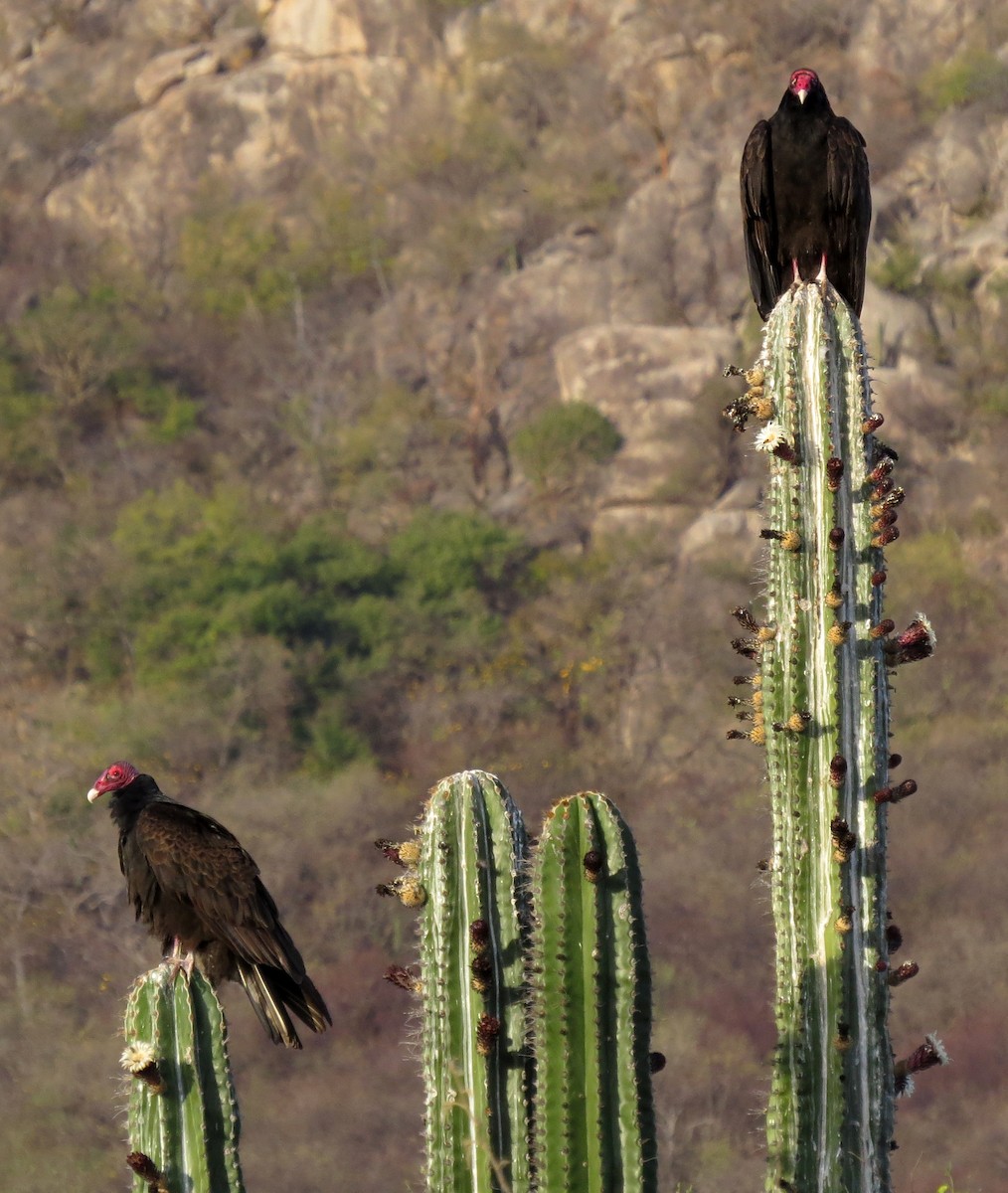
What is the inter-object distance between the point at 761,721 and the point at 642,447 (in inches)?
992

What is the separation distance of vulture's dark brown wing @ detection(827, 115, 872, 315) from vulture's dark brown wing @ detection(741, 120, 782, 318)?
19 centimetres

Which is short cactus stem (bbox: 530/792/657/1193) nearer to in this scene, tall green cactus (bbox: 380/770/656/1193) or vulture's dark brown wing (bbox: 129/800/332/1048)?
tall green cactus (bbox: 380/770/656/1193)

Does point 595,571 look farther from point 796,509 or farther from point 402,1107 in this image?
point 796,509

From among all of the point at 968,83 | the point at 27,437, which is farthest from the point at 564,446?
the point at 968,83

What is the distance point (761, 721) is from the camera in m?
4.48

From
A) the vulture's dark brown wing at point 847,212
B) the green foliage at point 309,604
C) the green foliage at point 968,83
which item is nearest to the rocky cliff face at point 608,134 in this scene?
the green foliage at point 968,83

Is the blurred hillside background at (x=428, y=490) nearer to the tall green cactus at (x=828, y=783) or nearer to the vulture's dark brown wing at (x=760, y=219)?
Answer: the vulture's dark brown wing at (x=760, y=219)

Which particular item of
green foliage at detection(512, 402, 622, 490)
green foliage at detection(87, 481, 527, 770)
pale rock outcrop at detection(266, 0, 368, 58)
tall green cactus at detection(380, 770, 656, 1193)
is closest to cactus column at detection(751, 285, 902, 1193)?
tall green cactus at detection(380, 770, 656, 1193)

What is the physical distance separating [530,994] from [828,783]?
829 millimetres

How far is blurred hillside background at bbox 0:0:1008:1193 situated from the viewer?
60.9 feet

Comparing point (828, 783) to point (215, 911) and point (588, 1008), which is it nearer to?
point (588, 1008)

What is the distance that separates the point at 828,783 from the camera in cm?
438

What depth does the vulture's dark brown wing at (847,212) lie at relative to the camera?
586cm

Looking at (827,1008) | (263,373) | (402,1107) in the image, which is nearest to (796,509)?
(827,1008)
